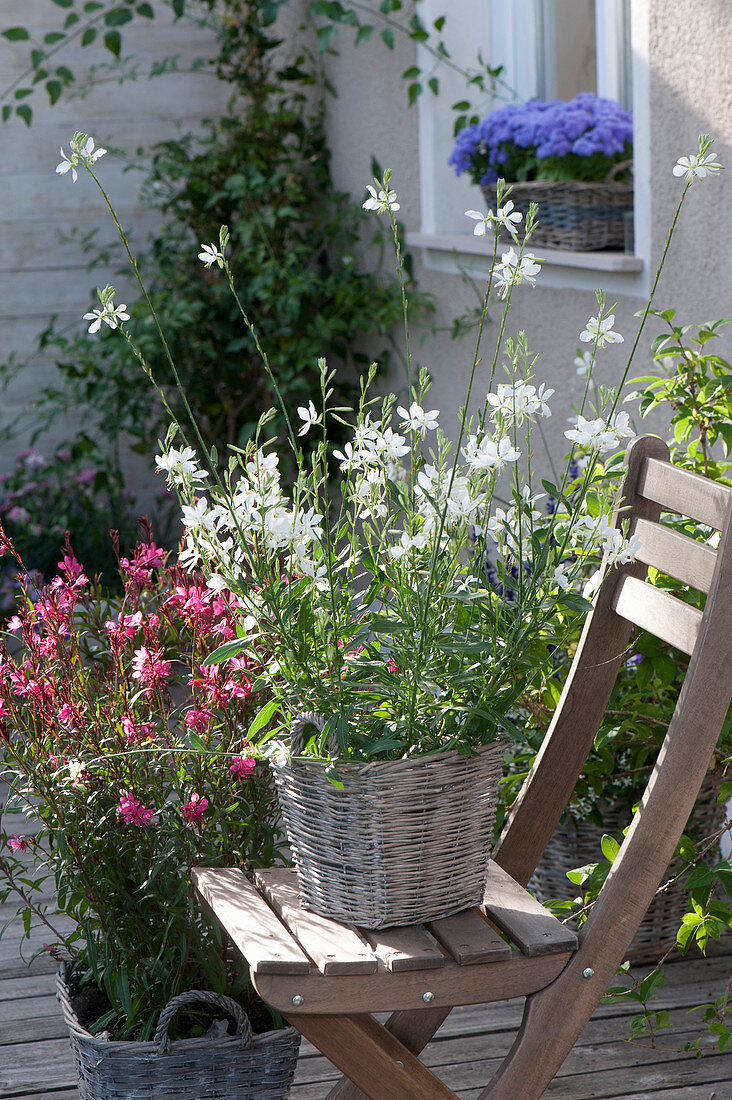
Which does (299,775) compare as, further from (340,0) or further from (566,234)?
(340,0)

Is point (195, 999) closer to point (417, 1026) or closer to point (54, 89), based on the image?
point (417, 1026)

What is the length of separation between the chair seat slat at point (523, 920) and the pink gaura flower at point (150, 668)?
517mm

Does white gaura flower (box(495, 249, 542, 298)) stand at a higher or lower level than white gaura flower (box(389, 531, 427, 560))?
higher

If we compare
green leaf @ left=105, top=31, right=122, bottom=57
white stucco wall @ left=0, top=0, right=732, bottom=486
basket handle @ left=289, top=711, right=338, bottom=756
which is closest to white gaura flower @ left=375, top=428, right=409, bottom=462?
basket handle @ left=289, top=711, right=338, bottom=756

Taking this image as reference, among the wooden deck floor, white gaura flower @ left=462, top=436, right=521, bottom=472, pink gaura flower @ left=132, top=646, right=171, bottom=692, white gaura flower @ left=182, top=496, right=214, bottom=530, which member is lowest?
the wooden deck floor

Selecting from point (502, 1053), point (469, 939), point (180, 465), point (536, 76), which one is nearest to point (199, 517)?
point (180, 465)

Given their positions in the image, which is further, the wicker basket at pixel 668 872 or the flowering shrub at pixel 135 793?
the wicker basket at pixel 668 872

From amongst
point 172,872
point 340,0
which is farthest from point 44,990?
point 340,0

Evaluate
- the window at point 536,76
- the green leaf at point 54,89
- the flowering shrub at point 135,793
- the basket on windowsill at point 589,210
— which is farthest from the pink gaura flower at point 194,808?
the green leaf at point 54,89

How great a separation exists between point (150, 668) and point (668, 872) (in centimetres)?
112

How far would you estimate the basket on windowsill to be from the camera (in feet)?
9.73

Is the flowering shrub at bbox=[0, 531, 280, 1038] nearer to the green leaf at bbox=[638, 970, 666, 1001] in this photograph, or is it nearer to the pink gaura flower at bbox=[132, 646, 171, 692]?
the pink gaura flower at bbox=[132, 646, 171, 692]

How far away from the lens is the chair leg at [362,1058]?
1331 millimetres

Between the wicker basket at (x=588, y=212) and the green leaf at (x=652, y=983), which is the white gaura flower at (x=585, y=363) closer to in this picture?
the wicker basket at (x=588, y=212)
